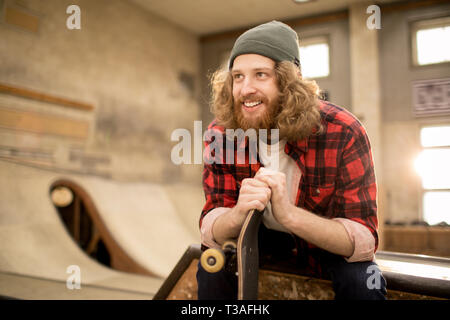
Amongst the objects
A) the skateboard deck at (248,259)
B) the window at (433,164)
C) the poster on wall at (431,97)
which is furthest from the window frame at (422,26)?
the skateboard deck at (248,259)

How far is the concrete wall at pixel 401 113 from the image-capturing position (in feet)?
20.9

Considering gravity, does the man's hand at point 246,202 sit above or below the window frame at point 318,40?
below

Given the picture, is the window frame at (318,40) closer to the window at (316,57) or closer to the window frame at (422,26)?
the window at (316,57)

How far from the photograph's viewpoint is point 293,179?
1.27m

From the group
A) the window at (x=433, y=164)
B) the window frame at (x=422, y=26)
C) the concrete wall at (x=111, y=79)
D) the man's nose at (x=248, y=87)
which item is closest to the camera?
the man's nose at (x=248, y=87)

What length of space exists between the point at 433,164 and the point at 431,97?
4.04 feet

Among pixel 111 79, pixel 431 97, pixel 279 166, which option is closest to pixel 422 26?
pixel 431 97

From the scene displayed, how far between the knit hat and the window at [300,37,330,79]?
20.9 ft

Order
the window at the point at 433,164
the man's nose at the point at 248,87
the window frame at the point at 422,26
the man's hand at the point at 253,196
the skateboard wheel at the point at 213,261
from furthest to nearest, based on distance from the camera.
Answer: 1. the window frame at the point at 422,26
2. the window at the point at 433,164
3. the man's nose at the point at 248,87
4. the man's hand at the point at 253,196
5. the skateboard wheel at the point at 213,261

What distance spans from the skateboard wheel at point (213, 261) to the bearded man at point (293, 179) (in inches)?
6.7

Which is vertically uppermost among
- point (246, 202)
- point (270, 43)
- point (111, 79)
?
point (111, 79)

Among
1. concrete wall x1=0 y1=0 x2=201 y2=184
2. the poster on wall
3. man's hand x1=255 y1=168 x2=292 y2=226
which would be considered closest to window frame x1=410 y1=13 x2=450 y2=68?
the poster on wall

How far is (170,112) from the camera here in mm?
7887

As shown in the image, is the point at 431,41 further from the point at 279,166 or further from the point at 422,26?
the point at 279,166
